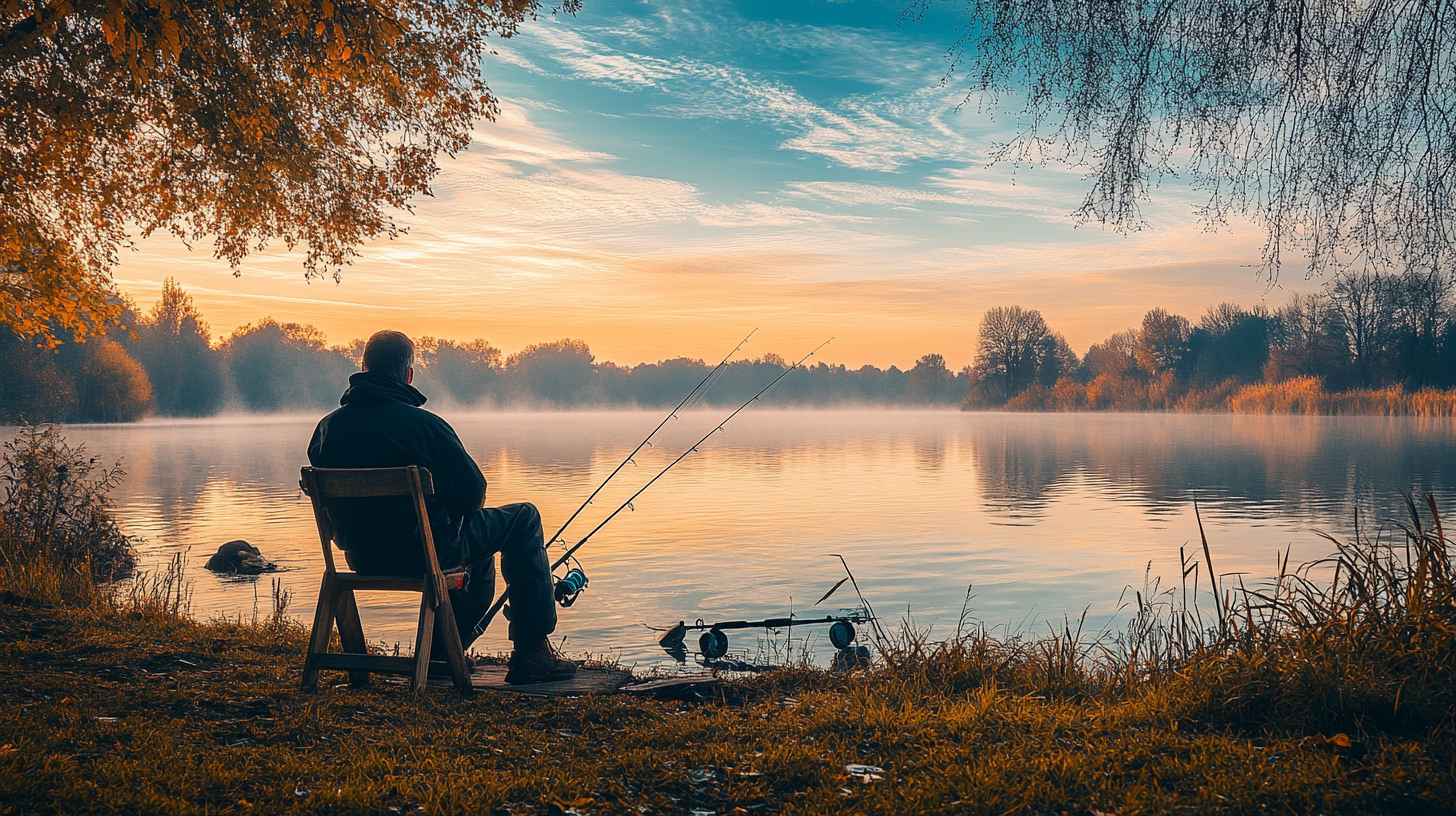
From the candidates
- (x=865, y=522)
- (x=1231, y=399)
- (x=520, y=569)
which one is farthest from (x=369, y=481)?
(x=1231, y=399)

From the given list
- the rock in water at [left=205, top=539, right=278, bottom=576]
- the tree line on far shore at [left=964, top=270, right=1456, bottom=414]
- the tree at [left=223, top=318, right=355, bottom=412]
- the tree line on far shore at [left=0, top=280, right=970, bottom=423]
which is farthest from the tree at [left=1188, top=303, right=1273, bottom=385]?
the tree at [left=223, top=318, right=355, bottom=412]

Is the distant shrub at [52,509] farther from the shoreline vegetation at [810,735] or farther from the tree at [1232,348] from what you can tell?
the tree at [1232,348]

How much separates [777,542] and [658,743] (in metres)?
11.8

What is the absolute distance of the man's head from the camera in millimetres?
5182

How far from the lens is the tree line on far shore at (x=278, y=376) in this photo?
6214 centimetres

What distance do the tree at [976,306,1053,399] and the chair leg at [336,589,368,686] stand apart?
8720cm

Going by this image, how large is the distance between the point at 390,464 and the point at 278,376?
127 m

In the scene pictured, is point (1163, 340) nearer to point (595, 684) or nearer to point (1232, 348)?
point (1232, 348)

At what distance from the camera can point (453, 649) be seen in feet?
16.5

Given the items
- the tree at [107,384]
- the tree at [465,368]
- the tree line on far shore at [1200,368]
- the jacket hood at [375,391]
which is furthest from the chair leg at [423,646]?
the tree at [465,368]

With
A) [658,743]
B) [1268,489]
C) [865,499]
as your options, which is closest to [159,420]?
[865,499]

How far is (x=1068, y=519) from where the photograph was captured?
1895 cm

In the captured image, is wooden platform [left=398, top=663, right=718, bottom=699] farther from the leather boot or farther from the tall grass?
the tall grass

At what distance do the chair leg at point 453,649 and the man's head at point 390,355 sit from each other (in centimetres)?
131
